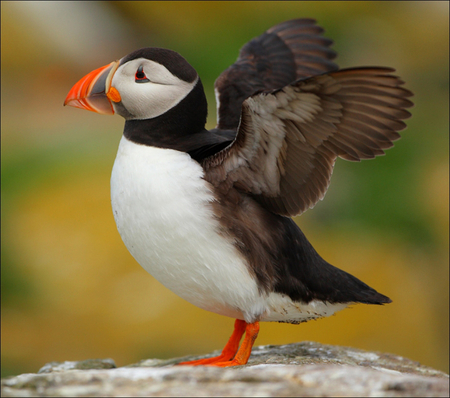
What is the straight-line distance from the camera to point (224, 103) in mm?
4312

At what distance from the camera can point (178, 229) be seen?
10.3ft

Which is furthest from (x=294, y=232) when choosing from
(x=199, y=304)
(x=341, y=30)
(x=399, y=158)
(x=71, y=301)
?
(x=341, y=30)

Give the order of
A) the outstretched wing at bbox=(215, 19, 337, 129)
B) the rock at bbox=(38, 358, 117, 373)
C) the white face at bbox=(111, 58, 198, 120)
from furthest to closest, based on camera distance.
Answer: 1. the outstretched wing at bbox=(215, 19, 337, 129)
2. the rock at bbox=(38, 358, 117, 373)
3. the white face at bbox=(111, 58, 198, 120)

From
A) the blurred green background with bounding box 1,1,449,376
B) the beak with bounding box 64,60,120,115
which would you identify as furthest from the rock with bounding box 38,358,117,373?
the blurred green background with bounding box 1,1,449,376

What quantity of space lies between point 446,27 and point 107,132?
6651mm

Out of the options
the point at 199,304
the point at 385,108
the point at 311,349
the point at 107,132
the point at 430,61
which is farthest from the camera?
the point at 430,61

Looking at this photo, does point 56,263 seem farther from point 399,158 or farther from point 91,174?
point 399,158

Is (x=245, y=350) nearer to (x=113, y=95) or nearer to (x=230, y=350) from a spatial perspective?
(x=230, y=350)

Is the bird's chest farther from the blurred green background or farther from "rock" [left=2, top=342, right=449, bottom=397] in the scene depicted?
the blurred green background

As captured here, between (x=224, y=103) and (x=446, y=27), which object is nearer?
(x=224, y=103)

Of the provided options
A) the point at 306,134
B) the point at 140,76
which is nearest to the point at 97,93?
the point at 140,76

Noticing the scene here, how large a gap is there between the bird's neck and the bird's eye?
0.22 m

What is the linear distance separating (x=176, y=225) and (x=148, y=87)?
80 centimetres

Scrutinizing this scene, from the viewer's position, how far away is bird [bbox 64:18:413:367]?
2943mm
